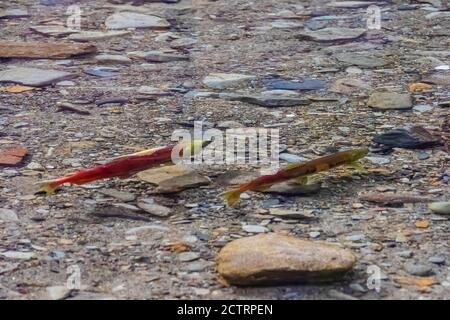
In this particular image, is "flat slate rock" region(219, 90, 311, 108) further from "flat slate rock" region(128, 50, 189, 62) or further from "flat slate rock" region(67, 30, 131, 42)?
"flat slate rock" region(67, 30, 131, 42)

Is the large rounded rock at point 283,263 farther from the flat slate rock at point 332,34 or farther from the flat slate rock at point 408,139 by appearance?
the flat slate rock at point 332,34

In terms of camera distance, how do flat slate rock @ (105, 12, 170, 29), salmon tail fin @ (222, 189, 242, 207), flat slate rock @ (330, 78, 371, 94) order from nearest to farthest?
salmon tail fin @ (222, 189, 242, 207) → flat slate rock @ (330, 78, 371, 94) → flat slate rock @ (105, 12, 170, 29)

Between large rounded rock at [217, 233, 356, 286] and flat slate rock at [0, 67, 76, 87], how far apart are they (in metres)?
2.18

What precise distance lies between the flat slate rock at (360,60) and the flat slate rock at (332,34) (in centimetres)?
30

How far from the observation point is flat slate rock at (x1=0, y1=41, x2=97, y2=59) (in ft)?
16.3

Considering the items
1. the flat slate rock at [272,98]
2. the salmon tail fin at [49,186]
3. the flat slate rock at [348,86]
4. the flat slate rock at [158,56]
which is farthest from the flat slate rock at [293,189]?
the flat slate rock at [158,56]

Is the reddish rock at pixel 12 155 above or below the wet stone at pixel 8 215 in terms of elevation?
above

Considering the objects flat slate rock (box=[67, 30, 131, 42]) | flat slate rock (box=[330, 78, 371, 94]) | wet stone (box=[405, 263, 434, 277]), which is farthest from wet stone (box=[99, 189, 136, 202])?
flat slate rock (box=[67, 30, 131, 42])

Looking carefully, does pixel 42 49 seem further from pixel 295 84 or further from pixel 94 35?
pixel 295 84

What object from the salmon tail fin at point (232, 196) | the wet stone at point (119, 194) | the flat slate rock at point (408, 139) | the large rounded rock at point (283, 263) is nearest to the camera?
the large rounded rock at point (283, 263)

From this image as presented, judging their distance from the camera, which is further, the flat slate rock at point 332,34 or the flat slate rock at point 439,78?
the flat slate rock at point 332,34

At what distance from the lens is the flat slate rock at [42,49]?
4953 millimetres
